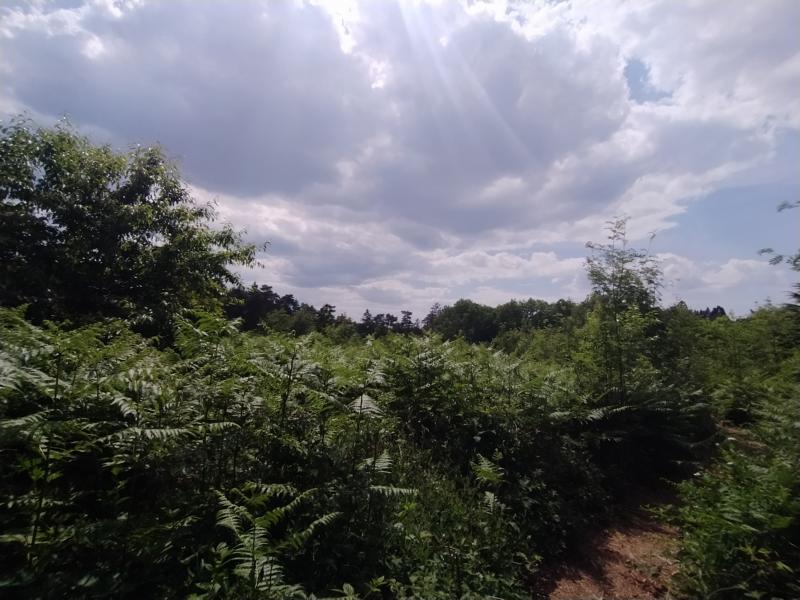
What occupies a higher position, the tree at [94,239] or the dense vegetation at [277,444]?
the tree at [94,239]

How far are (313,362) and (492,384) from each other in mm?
3589

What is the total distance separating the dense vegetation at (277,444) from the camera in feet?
9.45

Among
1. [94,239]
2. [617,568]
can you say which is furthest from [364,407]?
[94,239]

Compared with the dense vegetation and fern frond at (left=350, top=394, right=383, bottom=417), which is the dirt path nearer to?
the dense vegetation

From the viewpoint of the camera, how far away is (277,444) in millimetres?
3990

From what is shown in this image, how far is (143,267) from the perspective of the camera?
26.7 ft

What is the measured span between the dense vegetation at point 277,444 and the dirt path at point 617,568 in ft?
0.73

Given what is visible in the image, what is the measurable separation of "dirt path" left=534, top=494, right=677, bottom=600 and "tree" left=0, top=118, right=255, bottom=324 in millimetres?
7396

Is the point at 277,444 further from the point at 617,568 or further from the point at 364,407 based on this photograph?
the point at 617,568

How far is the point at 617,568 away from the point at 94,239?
9669 mm

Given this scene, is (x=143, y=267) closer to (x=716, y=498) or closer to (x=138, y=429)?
(x=138, y=429)

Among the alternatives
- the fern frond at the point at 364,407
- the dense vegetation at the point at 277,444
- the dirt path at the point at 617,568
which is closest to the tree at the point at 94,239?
the dense vegetation at the point at 277,444

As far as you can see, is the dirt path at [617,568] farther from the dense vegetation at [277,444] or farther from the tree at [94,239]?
the tree at [94,239]

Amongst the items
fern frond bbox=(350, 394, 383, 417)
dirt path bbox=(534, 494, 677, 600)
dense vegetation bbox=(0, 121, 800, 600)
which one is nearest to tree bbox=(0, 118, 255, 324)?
dense vegetation bbox=(0, 121, 800, 600)
